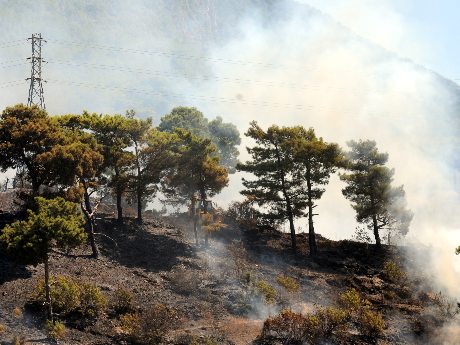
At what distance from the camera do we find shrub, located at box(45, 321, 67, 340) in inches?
729

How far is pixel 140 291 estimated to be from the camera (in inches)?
988

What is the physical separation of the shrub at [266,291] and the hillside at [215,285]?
0.77ft

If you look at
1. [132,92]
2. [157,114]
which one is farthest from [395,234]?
[132,92]

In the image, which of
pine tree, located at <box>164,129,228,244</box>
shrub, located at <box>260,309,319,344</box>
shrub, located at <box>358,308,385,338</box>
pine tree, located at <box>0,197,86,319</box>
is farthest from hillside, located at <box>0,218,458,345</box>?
pine tree, located at <box>164,129,228,244</box>

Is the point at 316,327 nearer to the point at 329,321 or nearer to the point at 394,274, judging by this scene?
the point at 329,321

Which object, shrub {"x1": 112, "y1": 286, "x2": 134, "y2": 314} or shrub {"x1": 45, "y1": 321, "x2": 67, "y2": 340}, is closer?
shrub {"x1": 45, "y1": 321, "x2": 67, "y2": 340}

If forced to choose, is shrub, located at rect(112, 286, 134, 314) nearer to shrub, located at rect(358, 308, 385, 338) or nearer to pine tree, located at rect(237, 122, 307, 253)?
shrub, located at rect(358, 308, 385, 338)

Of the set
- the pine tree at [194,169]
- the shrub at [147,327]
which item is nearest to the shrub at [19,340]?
the shrub at [147,327]

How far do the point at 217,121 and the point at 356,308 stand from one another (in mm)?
41391

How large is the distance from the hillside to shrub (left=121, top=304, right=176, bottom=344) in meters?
0.46

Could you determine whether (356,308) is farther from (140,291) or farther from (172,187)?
(172,187)

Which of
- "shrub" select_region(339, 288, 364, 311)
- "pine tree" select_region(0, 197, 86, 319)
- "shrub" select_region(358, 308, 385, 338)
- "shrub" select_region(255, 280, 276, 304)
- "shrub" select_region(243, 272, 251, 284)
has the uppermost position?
"pine tree" select_region(0, 197, 86, 319)

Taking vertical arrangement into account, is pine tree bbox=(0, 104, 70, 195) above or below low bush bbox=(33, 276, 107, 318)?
above

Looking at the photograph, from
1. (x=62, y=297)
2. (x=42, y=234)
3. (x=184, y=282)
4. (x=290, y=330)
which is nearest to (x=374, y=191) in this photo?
(x=184, y=282)
